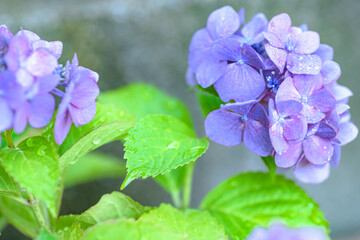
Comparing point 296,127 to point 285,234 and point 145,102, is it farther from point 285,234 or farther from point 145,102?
point 145,102

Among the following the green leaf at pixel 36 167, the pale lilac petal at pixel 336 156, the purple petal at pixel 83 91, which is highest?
the purple petal at pixel 83 91

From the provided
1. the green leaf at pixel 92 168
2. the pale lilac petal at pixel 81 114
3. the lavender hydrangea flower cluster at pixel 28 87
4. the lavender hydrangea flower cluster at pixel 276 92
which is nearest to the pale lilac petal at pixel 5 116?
the lavender hydrangea flower cluster at pixel 28 87

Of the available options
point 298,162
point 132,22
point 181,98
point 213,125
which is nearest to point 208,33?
point 213,125

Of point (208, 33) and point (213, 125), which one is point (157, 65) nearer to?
point (208, 33)

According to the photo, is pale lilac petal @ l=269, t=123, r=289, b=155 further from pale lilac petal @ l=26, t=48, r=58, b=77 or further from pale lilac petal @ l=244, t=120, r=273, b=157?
pale lilac petal @ l=26, t=48, r=58, b=77

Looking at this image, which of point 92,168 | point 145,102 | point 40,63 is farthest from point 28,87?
point 92,168

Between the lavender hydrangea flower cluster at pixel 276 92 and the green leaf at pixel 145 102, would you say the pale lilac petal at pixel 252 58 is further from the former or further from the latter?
the green leaf at pixel 145 102
